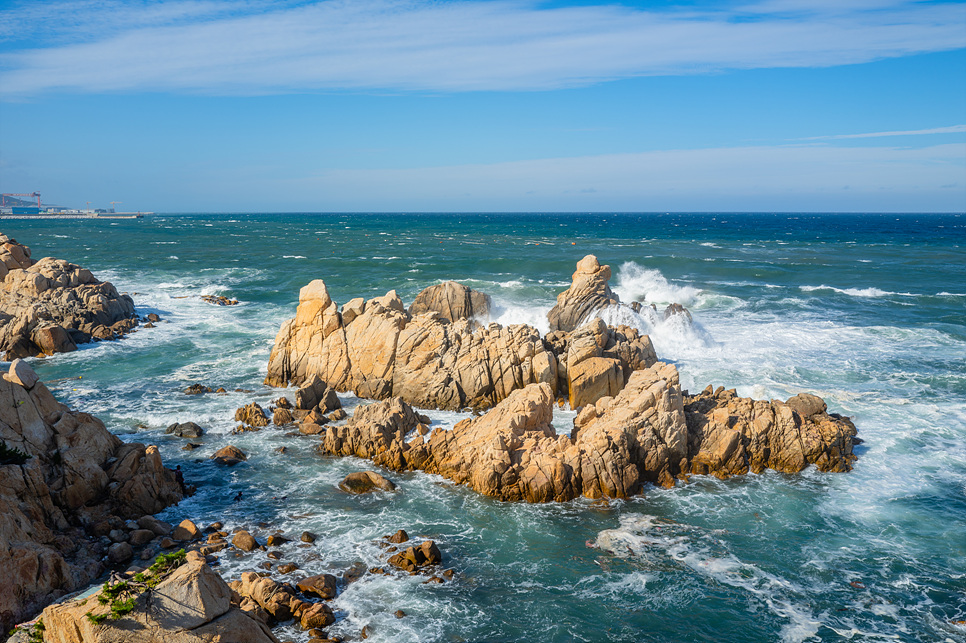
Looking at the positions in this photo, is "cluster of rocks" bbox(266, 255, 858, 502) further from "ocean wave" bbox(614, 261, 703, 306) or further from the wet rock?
"ocean wave" bbox(614, 261, 703, 306)

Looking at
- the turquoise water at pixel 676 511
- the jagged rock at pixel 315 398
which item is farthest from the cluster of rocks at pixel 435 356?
the turquoise water at pixel 676 511

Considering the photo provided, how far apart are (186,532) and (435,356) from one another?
527 inches

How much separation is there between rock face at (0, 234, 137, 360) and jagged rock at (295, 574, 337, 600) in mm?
29115

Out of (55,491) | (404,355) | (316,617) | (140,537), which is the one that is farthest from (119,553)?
(404,355)

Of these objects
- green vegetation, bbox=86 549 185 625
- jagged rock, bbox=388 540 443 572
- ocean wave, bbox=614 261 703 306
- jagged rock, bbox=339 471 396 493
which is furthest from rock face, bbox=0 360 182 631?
ocean wave, bbox=614 261 703 306

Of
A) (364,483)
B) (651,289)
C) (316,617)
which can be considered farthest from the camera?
(651,289)

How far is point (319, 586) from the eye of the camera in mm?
14727

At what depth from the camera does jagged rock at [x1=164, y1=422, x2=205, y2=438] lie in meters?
24.3

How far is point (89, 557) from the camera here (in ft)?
51.4

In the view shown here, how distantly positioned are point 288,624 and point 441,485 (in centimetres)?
780

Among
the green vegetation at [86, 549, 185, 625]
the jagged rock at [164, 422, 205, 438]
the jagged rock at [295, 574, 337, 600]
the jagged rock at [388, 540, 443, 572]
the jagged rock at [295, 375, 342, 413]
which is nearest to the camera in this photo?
the green vegetation at [86, 549, 185, 625]

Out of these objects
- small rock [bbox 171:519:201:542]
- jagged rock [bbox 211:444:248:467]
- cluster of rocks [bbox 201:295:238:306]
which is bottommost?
small rock [bbox 171:519:201:542]

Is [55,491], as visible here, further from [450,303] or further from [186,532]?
[450,303]

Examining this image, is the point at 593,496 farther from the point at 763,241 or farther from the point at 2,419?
the point at 763,241
